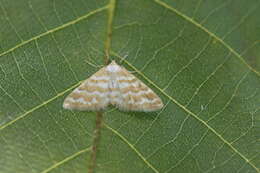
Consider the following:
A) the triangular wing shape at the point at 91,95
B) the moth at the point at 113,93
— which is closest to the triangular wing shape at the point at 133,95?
the moth at the point at 113,93

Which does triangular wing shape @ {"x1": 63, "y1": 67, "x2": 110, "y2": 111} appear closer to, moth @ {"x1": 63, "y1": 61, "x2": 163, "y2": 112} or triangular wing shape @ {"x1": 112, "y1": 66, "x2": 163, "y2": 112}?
moth @ {"x1": 63, "y1": 61, "x2": 163, "y2": 112}

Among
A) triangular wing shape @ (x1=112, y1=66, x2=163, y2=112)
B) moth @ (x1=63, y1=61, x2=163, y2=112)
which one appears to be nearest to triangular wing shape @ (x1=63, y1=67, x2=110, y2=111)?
moth @ (x1=63, y1=61, x2=163, y2=112)

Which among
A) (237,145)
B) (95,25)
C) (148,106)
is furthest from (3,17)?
(237,145)

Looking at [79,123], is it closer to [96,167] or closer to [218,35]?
[96,167]

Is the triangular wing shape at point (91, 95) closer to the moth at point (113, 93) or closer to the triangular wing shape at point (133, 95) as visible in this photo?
the moth at point (113, 93)

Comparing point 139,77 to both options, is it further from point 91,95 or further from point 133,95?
point 91,95

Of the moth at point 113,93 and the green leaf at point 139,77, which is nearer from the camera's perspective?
the green leaf at point 139,77

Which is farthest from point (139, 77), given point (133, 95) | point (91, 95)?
point (91, 95)
